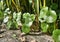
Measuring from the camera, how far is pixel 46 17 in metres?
1.36

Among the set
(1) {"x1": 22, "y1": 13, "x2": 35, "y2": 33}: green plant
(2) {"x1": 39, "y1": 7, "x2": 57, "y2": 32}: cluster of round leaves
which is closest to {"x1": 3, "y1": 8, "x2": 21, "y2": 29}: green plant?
(1) {"x1": 22, "y1": 13, "x2": 35, "y2": 33}: green plant

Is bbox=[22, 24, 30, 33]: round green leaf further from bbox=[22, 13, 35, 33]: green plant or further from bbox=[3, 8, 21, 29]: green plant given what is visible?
bbox=[3, 8, 21, 29]: green plant

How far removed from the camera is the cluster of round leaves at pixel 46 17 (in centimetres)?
133

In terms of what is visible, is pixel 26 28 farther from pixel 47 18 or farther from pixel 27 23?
pixel 47 18

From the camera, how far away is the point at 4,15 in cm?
192

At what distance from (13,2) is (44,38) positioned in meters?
0.52

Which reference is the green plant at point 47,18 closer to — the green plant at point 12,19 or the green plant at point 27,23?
the green plant at point 27,23

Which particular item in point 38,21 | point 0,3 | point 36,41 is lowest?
point 36,41

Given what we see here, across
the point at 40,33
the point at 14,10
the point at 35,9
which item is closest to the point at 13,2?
the point at 14,10

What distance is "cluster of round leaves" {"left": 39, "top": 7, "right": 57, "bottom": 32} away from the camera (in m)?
1.33

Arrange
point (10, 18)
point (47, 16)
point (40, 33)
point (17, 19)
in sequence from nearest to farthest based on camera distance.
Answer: point (47, 16) < point (40, 33) < point (17, 19) < point (10, 18)

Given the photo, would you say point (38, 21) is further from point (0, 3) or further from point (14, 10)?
point (0, 3)

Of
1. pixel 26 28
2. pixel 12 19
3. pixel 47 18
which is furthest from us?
pixel 12 19

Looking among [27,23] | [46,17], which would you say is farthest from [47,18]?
[27,23]
